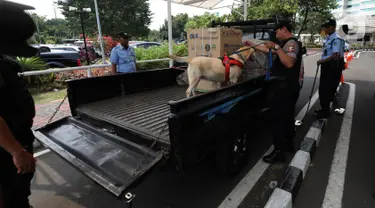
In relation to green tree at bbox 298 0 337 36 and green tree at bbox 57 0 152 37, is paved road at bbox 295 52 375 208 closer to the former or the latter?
green tree at bbox 298 0 337 36

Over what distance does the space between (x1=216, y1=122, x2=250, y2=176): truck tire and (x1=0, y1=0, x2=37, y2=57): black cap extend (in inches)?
72.0

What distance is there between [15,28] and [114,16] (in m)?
29.3

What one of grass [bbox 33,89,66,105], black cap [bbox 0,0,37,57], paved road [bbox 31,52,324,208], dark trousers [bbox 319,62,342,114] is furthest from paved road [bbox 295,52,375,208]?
grass [bbox 33,89,66,105]

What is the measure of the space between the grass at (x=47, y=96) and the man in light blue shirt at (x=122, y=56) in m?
2.51

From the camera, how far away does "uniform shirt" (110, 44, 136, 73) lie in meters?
4.62

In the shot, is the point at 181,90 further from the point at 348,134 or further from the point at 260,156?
the point at 348,134

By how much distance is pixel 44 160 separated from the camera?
3.22 meters

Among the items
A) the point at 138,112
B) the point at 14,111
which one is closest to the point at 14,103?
Result: the point at 14,111

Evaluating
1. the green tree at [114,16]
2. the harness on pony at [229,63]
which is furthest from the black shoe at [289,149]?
the green tree at [114,16]

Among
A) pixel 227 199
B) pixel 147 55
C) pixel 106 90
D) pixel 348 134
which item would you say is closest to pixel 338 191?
pixel 227 199

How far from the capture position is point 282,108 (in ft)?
9.58

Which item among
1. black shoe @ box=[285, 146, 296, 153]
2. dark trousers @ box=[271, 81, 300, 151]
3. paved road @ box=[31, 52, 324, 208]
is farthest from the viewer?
black shoe @ box=[285, 146, 296, 153]

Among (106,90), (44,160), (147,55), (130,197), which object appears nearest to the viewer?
(130,197)

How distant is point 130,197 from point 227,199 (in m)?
1.24
